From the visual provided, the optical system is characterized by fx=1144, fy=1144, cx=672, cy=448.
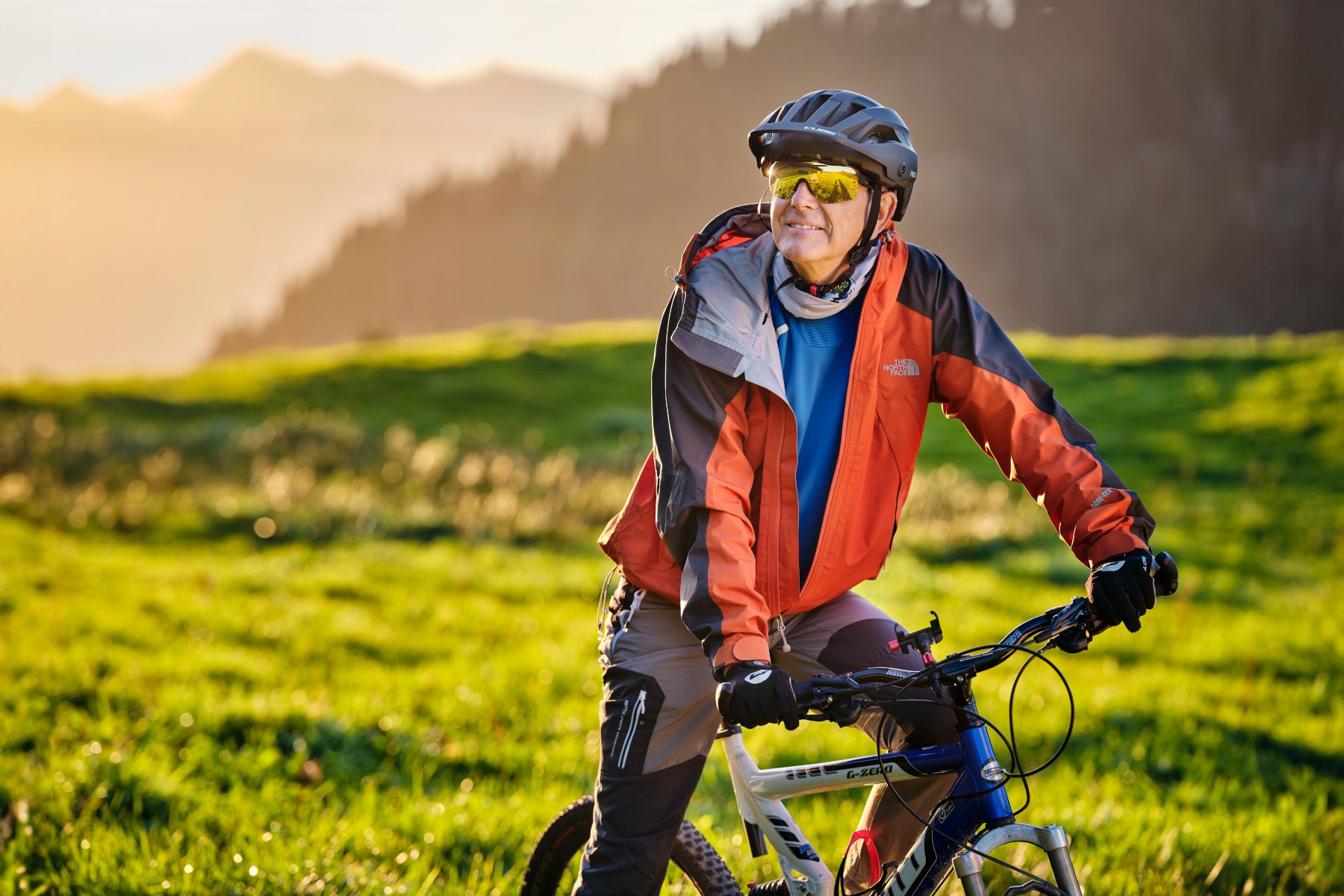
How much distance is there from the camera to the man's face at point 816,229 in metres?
3.34

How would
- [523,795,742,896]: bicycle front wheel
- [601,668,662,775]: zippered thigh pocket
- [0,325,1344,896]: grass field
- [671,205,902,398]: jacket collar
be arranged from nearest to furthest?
1. [671,205,902,398]: jacket collar
2. [601,668,662,775]: zippered thigh pocket
3. [523,795,742,896]: bicycle front wheel
4. [0,325,1344,896]: grass field

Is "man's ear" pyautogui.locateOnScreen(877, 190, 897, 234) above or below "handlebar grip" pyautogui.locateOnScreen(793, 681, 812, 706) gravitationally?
above

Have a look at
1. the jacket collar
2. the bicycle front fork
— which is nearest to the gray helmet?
the jacket collar

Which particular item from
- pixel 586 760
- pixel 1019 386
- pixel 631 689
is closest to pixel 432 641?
pixel 586 760

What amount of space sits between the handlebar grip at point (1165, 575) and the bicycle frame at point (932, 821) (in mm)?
625

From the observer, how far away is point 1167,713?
805cm

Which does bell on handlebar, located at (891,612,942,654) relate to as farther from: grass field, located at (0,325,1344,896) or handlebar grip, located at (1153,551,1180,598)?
grass field, located at (0,325,1344,896)

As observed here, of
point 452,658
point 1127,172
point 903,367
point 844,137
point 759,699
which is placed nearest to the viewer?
point 759,699

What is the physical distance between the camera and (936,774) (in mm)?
3248

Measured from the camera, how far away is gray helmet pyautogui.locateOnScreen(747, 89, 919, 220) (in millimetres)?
3324

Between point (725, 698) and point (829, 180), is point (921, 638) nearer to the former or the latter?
point (725, 698)

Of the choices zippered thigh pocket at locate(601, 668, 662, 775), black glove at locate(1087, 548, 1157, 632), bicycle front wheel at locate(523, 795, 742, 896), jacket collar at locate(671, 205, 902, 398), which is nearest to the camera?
black glove at locate(1087, 548, 1157, 632)

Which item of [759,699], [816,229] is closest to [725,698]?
[759,699]

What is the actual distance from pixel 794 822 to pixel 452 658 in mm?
5861
